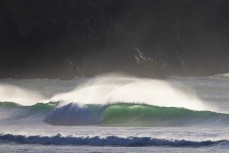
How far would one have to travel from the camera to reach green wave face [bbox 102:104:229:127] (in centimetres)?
3672

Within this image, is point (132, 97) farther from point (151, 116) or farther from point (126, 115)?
point (151, 116)

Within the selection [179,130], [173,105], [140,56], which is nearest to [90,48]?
[140,56]

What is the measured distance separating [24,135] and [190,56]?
88150 mm

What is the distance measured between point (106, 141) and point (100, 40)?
2738 inches

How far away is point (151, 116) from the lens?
38.2 meters

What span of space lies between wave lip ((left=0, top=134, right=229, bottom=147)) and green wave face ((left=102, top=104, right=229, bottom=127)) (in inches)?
186

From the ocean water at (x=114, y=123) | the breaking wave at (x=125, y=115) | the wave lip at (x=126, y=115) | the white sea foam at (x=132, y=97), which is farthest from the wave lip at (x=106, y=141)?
the white sea foam at (x=132, y=97)

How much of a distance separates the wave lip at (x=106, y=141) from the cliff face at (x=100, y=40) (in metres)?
54.2

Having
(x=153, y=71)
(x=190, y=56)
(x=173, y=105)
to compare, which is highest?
(x=190, y=56)

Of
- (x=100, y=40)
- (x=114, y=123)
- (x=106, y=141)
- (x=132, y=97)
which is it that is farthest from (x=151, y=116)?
(x=100, y=40)

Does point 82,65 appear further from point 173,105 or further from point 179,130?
point 179,130

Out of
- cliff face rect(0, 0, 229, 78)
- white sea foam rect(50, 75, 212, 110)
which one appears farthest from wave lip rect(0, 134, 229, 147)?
cliff face rect(0, 0, 229, 78)

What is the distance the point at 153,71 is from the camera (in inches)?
3634

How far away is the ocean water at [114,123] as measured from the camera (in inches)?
1237
